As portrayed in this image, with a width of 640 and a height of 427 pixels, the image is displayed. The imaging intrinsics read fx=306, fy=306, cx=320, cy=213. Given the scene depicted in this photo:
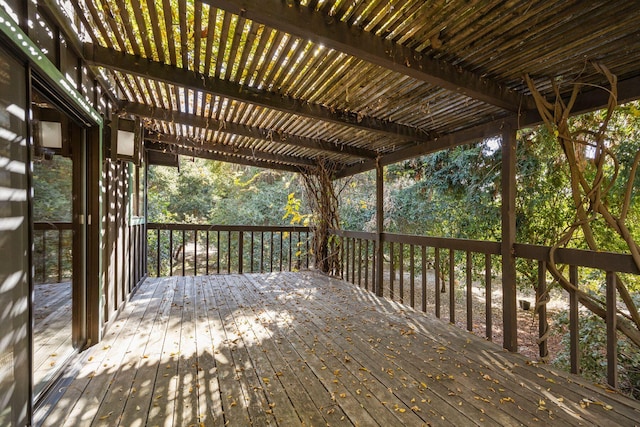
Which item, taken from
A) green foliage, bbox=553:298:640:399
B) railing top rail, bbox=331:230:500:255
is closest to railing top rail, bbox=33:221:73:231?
railing top rail, bbox=331:230:500:255

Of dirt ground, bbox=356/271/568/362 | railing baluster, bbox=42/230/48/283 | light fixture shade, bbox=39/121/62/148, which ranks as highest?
light fixture shade, bbox=39/121/62/148

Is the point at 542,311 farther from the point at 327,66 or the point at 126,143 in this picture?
the point at 126,143

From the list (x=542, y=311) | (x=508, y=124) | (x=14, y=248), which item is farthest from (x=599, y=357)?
(x=14, y=248)

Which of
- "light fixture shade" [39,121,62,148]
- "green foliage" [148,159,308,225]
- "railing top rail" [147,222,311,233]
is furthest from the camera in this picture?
"green foliage" [148,159,308,225]

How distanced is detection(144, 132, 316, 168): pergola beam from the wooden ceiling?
117 centimetres

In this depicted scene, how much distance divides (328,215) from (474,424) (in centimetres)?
448

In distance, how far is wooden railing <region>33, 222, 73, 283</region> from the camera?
2358 millimetres

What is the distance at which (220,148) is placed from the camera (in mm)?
4949

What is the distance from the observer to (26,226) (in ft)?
4.78

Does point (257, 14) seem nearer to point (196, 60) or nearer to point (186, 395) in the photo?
point (196, 60)

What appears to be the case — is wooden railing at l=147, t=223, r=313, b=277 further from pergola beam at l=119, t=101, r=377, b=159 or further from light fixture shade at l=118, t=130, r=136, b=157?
light fixture shade at l=118, t=130, r=136, b=157

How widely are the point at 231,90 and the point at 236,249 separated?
818 centimetres

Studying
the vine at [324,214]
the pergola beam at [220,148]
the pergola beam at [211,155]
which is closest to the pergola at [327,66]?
the pergola beam at [220,148]

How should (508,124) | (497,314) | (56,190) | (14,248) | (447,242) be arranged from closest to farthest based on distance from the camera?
1. (14,248)
2. (56,190)
3. (508,124)
4. (447,242)
5. (497,314)
